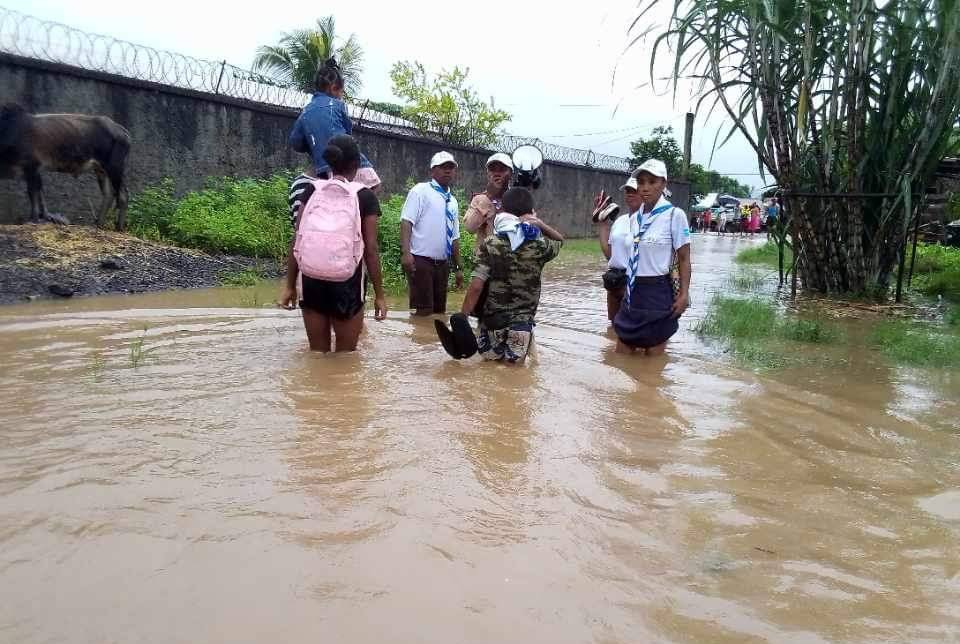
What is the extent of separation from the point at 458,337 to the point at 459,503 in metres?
2.13

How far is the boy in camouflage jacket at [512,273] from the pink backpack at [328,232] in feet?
2.68

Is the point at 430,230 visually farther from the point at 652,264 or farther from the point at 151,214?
the point at 151,214

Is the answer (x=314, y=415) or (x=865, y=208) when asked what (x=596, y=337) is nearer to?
(x=314, y=415)

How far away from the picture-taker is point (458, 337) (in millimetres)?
4926

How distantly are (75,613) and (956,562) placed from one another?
8.63 feet

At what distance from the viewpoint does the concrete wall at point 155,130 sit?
9.60 metres

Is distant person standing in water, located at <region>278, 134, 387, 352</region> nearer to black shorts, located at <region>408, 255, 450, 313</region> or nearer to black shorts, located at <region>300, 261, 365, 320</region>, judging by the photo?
black shorts, located at <region>300, 261, 365, 320</region>

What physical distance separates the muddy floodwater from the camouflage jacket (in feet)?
1.26

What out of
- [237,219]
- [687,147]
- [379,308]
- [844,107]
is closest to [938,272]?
[844,107]

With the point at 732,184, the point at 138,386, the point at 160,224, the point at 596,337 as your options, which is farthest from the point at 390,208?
the point at 732,184

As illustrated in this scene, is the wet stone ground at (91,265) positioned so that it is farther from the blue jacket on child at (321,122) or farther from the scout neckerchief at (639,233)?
the scout neckerchief at (639,233)

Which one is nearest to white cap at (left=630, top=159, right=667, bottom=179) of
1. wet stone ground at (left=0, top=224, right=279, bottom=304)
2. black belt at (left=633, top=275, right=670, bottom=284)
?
black belt at (left=633, top=275, right=670, bottom=284)

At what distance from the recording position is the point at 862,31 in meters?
8.65

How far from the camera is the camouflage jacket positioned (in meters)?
5.01
